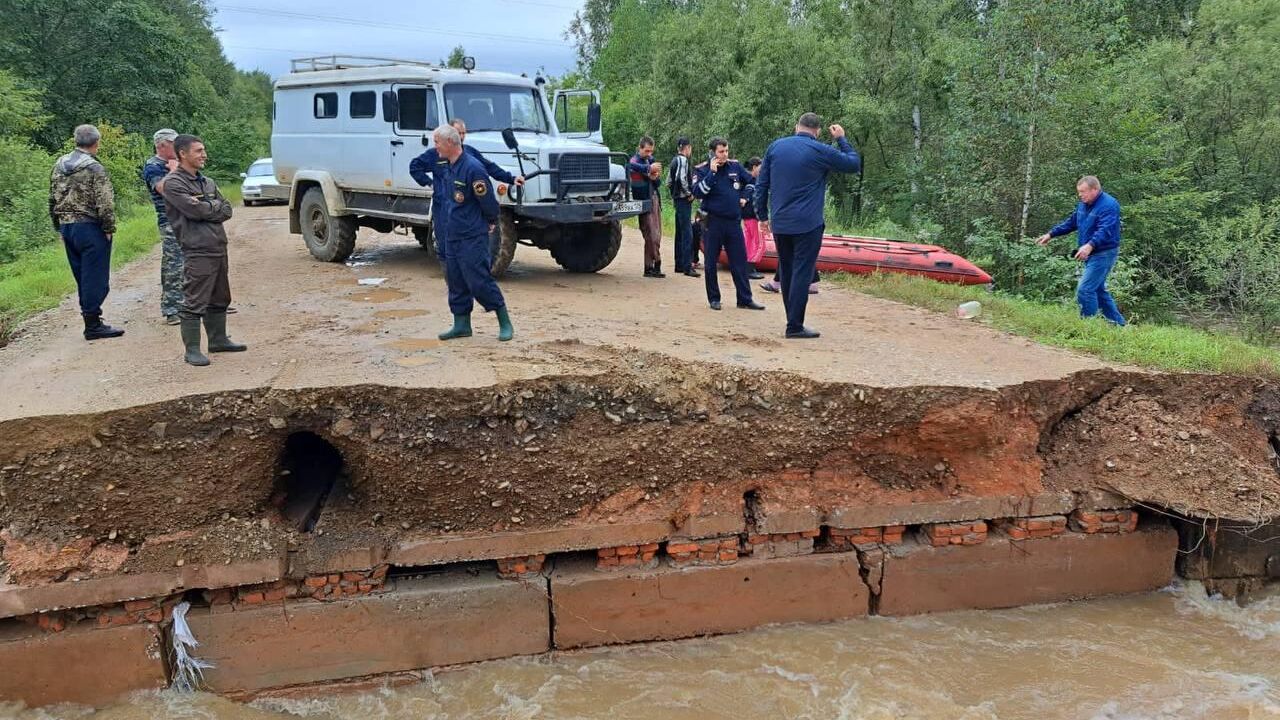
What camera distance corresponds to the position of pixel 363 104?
9875 mm

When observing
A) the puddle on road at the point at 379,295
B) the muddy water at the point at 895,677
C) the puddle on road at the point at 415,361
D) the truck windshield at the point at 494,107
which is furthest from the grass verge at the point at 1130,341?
the puddle on road at the point at 379,295

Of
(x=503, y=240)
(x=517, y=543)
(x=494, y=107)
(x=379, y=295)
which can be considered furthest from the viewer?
(x=494, y=107)

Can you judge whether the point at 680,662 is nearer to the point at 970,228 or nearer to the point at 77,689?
the point at 77,689

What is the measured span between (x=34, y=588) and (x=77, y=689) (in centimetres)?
68

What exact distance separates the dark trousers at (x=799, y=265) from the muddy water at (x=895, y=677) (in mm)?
2468

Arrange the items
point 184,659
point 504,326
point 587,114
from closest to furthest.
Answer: point 184,659, point 504,326, point 587,114

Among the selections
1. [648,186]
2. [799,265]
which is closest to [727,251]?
[799,265]

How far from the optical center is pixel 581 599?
5070 millimetres

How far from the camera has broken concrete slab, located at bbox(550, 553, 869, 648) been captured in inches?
201

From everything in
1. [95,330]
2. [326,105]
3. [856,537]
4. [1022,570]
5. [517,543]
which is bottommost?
[1022,570]

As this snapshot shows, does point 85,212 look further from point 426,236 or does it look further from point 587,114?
point 587,114

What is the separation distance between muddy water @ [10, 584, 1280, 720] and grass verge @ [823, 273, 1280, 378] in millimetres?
1722

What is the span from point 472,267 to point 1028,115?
34.1ft

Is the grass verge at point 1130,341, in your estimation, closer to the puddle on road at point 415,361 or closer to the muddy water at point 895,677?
the muddy water at point 895,677
